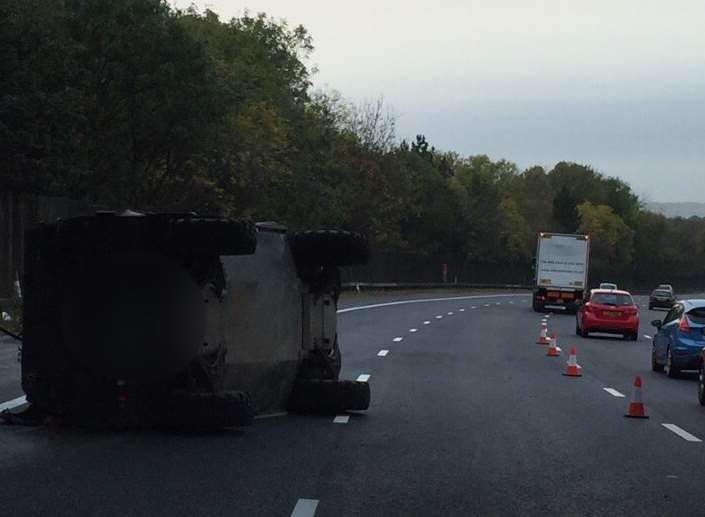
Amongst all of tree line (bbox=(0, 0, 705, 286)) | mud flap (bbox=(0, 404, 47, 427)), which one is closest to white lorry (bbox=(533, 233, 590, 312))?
tree line (bbox=(0, 0, 705, 286))

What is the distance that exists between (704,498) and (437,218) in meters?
117

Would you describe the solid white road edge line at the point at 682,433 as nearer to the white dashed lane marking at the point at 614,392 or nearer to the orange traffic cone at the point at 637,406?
the orange traffic cone at the point at 637,406

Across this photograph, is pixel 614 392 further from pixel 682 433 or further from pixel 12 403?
pixel 12 403

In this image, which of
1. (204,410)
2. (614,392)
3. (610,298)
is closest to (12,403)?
(204,410)

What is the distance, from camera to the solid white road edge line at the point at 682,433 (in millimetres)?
14452

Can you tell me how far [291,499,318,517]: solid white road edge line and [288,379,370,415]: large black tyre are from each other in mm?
5628

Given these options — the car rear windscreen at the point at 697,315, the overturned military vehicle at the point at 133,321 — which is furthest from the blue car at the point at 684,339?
the overturned military vehicle at the point at 133,321

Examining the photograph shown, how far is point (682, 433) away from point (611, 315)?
26.0 meters

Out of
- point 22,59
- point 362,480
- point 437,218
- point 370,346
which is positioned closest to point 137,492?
point 362,480

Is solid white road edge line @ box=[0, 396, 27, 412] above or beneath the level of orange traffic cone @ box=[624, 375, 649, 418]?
beneath

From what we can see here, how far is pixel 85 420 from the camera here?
12734mm

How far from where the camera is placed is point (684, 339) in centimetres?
2494

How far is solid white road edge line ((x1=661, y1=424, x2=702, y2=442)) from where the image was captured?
47.4 ft

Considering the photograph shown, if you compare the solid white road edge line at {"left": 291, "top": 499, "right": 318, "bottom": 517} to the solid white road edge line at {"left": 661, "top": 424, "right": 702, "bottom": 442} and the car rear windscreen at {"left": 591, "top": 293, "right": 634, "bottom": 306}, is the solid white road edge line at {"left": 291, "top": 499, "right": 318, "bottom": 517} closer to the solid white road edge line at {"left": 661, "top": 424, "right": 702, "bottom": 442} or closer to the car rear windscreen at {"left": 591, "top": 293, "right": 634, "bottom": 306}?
the solid white road edge line at {"left": 661, "top": 424, "right": 702, "bottom": 442}
